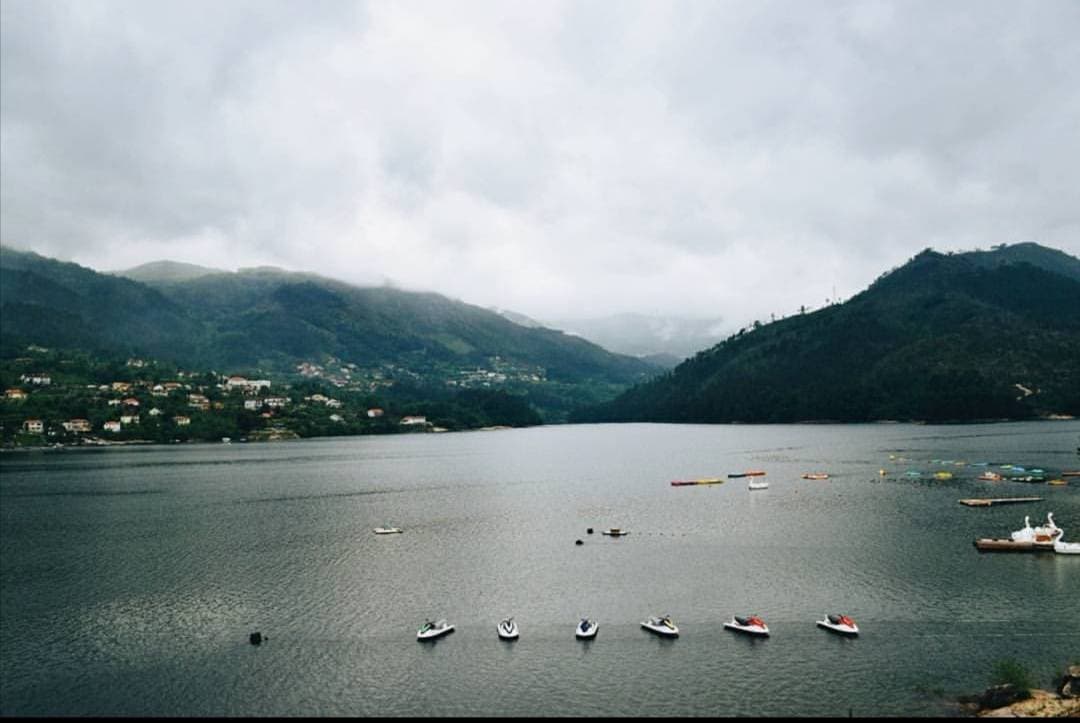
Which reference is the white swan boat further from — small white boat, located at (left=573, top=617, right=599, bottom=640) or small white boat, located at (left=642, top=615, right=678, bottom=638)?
small white boat, located at (left=573, top=617, right=599, bottom=640)

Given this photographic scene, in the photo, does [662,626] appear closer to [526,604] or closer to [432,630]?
[526,604]

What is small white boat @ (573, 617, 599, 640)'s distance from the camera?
6009cm

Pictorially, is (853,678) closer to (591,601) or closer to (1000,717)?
(1000,717)

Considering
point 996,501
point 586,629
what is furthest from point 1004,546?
point 586,629

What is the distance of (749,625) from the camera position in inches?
2362

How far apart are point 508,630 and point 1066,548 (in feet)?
225

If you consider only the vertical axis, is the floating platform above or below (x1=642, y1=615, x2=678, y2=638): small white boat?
above

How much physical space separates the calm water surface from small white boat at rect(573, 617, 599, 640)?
1.11 meters

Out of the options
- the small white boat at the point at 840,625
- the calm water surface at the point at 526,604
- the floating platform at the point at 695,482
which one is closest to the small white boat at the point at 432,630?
the calm water surface at the point at 526,604

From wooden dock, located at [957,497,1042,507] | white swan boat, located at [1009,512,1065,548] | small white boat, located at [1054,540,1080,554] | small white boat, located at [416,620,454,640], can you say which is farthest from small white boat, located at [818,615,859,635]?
wooden dock, located at [957,497,1042,507]

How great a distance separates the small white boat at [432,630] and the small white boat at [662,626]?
56.0 ft

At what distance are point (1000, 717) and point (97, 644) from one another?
219ft

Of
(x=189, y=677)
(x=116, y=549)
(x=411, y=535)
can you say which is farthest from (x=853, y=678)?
(x=116, y=549)

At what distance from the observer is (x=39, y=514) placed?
130 meters
